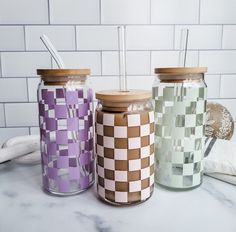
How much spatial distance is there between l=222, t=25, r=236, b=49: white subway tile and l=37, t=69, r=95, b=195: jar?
1.82 feet

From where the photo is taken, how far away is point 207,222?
379mm

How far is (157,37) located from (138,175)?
1.70ft

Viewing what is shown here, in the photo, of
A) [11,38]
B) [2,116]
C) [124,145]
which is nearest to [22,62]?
[11,38]

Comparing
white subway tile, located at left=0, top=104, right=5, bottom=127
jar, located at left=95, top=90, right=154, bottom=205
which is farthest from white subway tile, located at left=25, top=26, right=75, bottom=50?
jar, located at left=95, top=90, right=154, bottom=205

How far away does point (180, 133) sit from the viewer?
45cm

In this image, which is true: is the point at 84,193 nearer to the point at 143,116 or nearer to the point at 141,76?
the point at 143,116

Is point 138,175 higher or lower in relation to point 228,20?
lower

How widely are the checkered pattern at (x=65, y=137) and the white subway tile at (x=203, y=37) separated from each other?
0.48 m

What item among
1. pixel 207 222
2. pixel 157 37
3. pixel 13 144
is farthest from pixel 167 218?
pixel 157 37

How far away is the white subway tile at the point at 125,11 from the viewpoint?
764 mm

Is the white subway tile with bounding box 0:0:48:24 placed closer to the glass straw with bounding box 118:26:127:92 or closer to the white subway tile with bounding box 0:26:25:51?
the white subway tile with bounding box 0:26:25:51

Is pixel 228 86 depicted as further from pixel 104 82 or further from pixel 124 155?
pixel 124 155

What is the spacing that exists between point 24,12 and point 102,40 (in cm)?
24

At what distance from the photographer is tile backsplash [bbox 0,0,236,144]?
0.76m
